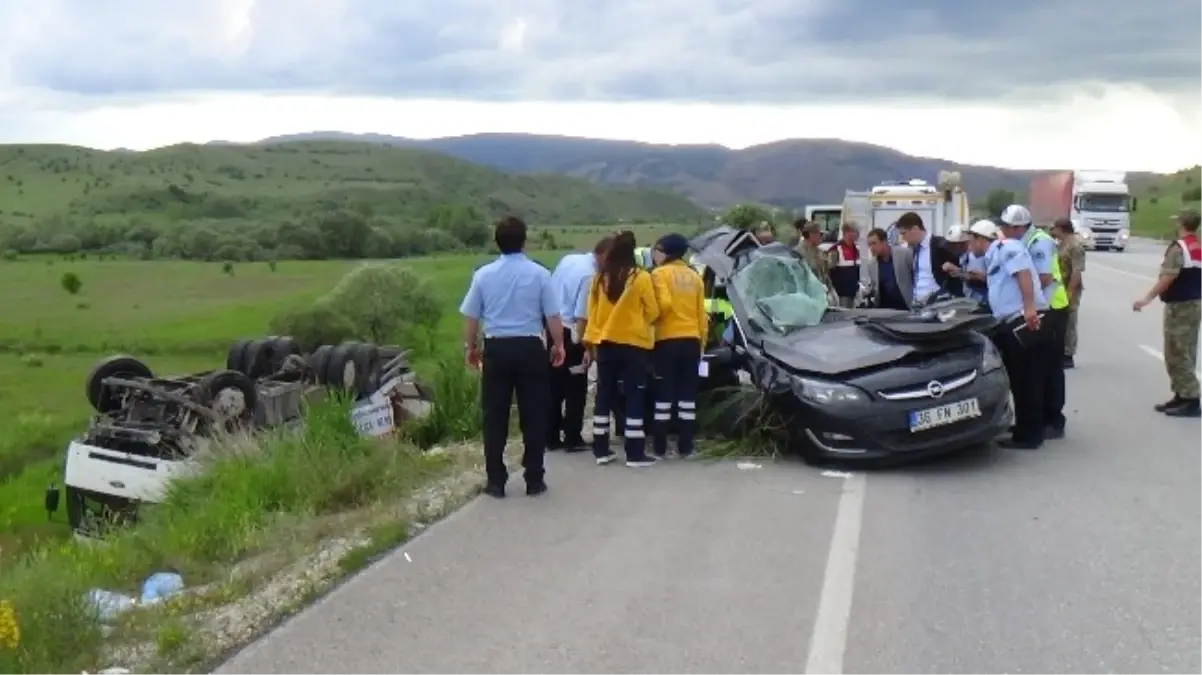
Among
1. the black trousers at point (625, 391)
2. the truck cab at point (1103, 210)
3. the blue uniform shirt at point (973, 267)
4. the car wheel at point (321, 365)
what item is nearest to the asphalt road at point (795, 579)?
the black trousers at point (625, 391)

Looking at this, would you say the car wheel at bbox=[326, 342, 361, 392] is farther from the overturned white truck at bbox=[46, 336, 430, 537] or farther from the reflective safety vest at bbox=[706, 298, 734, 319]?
the reflective safety vest at bbox=[706, 298, 734, 319]

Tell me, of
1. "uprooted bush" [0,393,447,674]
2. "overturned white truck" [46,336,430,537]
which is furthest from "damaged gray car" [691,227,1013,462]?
"overturned white truck" [46,336,430,537]

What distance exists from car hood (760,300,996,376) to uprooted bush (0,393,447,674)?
2830 millimetres

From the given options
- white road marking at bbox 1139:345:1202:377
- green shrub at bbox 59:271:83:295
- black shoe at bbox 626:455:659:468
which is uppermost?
black shoe at bbox 626:455:659:468

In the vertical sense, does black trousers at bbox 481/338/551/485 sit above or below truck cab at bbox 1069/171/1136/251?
above

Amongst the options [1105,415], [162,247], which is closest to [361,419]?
[1105,415]

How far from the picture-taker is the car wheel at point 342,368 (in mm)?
18497

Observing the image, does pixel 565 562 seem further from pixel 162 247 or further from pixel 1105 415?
pixel 162 247

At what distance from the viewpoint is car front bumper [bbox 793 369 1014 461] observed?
9773 mm

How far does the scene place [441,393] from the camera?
45.1 feet

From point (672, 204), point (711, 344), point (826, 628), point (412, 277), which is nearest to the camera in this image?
point (826, 628)

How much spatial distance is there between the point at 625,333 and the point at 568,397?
978 millimetres

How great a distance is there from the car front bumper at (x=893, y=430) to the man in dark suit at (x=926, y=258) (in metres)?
4.52

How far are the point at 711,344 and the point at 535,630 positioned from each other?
5.89m
